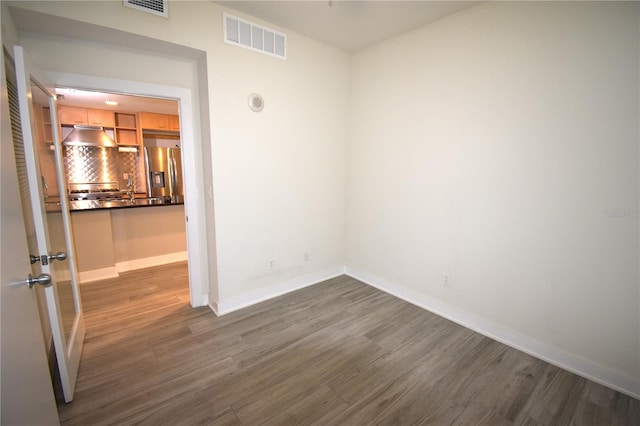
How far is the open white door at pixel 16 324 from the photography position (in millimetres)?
903

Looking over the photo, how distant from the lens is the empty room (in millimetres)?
1731

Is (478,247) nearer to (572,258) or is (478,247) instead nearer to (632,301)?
(572,258)

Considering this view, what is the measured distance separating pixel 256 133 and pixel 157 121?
4393 millimetres

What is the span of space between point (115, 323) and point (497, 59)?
4031 mm

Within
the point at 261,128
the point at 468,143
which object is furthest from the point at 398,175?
the point at 261,128

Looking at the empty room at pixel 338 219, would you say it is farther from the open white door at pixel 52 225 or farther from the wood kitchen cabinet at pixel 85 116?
the wood kitchen cabinet at pixel 85 116

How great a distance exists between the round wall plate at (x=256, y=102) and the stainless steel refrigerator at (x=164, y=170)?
3.79 m

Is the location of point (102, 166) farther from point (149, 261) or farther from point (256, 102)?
point (256, 102)

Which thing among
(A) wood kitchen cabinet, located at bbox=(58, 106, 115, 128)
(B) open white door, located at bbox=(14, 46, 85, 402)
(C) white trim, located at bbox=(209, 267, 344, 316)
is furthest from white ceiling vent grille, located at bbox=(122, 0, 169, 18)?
(A) wood kitchen cabinet, located at bbox=(58, 106, 115, 128)

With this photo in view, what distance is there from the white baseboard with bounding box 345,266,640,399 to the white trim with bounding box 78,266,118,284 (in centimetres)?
351

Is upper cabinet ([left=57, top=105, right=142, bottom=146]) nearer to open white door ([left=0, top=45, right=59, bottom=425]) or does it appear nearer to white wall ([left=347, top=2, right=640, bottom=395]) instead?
white wall ([left=347, top=2, right=640, bottom=395])

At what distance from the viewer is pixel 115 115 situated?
Result: 5.85m

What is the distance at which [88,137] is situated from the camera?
5391 millimetres

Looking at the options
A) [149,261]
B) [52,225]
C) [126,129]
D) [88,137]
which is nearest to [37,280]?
[52,225]
